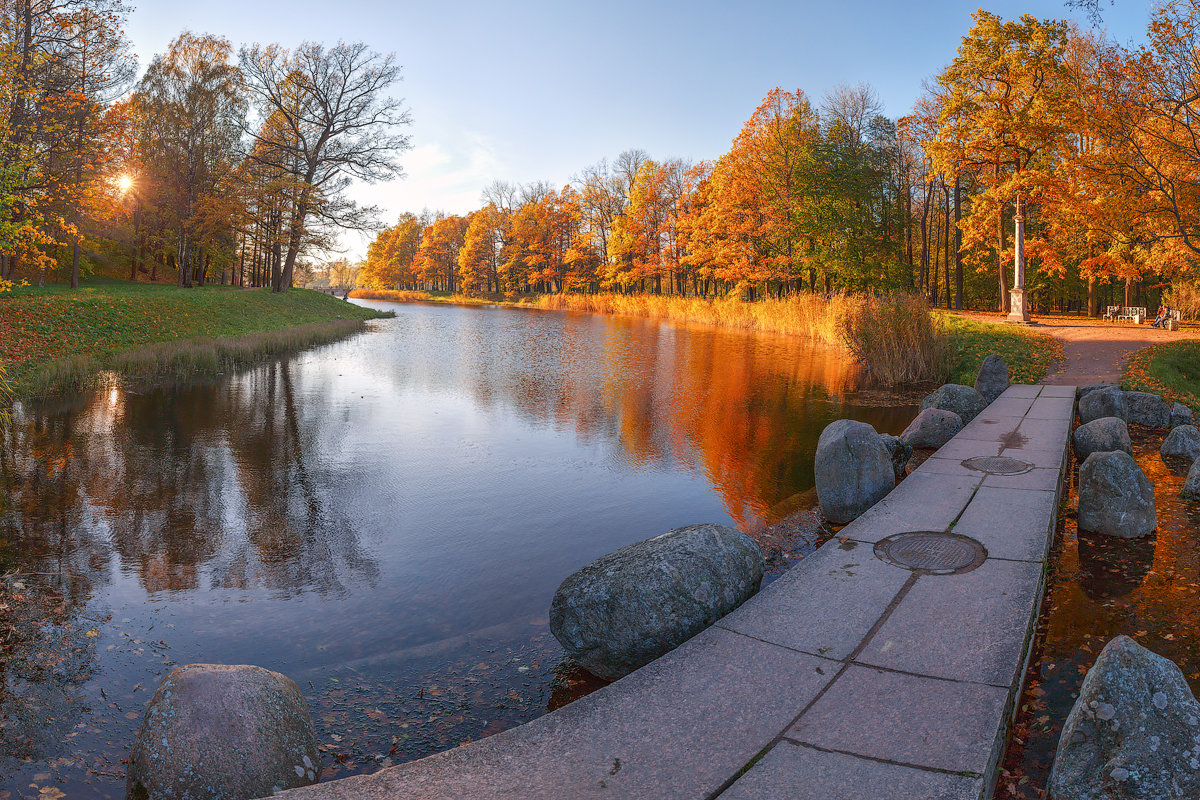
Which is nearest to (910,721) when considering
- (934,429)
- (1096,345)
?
(934,429)

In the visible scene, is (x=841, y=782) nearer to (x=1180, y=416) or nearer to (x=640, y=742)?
(x=640, y=742)

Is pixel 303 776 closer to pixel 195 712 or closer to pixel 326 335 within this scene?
pixel 195 712

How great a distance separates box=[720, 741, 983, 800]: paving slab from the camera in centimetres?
252

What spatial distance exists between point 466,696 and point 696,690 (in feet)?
5.02

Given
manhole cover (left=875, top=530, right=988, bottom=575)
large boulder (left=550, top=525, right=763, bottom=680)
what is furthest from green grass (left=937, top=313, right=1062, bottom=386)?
large boulder (left=550, top=525, right=763, bottom=680)

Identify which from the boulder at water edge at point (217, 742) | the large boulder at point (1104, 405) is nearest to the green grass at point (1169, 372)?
the large boulder at point (1104, 405)

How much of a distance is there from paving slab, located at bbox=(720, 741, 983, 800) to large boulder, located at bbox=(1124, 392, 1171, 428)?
11218 millimetres

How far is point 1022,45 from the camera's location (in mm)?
25875

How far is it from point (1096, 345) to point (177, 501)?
21.0 metres

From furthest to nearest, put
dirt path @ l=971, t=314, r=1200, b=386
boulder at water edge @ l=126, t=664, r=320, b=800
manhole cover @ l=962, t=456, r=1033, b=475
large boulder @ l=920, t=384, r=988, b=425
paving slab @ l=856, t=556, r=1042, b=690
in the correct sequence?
dirt path @ l=971, t=314, r=1200, b=386
large boulder @ l=920, t=384, r=988, b=425
manhole cover @ l=962, t=456, r=1033, b=475
paving slab @ l=856, t=556, r=1042, b=690
boulder at water edge @ l=126, t=664, r=320, b=800

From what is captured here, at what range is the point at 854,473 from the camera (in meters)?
6.98

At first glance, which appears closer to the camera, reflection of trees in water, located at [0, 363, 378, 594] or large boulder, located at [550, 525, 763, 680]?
large boulder, located at [550, 525, 763, 680]

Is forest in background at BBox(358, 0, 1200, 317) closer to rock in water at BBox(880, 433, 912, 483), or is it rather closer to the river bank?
the river bank

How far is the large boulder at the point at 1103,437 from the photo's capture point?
27.5 ft
